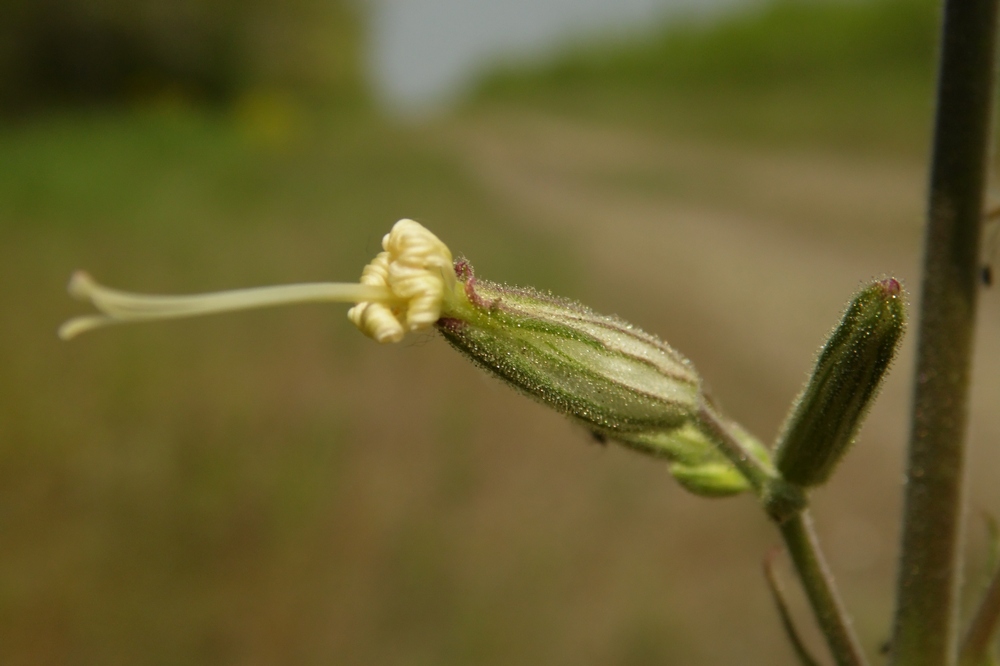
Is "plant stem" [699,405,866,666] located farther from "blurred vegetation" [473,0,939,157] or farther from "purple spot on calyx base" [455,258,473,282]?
"blurred vegetation" [473,0,939,157]

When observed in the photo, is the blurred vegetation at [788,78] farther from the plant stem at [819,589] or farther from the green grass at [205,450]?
the plant stem at [819,589]

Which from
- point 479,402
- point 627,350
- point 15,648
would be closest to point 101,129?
point 479,402

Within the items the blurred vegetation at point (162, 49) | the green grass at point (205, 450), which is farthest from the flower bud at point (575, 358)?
the blurred vegetation at point (162, 49)

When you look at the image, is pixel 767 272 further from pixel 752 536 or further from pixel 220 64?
pixel 220 64

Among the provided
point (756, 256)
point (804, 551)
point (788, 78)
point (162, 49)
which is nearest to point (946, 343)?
point (804, 551)

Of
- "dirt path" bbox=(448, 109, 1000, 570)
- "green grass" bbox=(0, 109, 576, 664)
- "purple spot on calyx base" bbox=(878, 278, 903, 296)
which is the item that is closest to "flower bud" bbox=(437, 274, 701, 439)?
"purple spot on calyx base" bbox=(878, 278, 903, 296)

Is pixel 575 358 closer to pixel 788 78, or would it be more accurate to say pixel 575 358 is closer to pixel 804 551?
pixel 804 551
